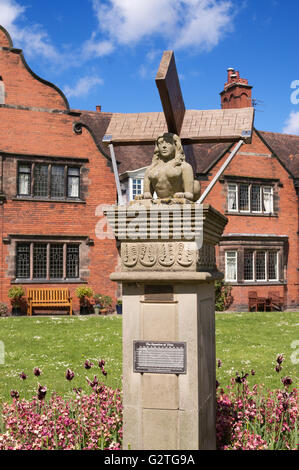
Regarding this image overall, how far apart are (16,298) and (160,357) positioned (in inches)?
728

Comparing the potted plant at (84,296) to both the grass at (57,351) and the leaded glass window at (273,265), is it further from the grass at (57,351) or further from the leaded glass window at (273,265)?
the leaded glass window at (273,265)

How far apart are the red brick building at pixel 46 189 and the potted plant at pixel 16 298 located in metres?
0.35

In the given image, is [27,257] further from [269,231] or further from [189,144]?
[189,144]

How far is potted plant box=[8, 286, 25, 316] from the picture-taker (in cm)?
2141

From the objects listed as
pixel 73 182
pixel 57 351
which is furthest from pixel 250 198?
pixel 57 351

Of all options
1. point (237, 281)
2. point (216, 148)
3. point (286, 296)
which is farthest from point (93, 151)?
point (286, 296)

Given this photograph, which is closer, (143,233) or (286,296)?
(143,233)

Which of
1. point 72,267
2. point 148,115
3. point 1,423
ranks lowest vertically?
point 1,423

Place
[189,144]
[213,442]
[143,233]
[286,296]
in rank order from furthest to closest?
1. [286,296]
2. [189,144]
3. [213,442]
4. [143,233]

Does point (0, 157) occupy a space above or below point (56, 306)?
above

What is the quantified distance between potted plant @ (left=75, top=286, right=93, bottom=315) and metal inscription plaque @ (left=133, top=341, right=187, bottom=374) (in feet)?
60.3

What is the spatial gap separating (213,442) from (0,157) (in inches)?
773

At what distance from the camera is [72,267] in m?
23.2

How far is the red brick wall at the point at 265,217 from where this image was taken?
1011 inches
